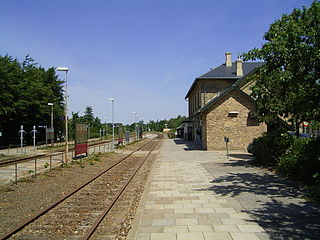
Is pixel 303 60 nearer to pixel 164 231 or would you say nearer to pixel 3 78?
pixel 164 231

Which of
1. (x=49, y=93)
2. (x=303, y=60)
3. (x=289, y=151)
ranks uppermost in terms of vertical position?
(x=49, y=93)

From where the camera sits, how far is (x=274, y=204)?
7.12 meters

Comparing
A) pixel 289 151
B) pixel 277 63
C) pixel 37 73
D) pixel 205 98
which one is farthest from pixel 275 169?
pixel 37 73

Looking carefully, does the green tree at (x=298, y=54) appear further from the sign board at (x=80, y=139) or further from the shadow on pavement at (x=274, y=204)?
Answer: the sign board at (x=80, y=139)

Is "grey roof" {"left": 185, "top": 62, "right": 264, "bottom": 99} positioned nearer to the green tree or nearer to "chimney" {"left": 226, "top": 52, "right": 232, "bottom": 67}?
"chimney" {"left": 226, "top": 52, "right": 232, "bottom": 67}

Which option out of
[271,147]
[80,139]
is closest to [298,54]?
[271,147]

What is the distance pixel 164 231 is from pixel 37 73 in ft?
151

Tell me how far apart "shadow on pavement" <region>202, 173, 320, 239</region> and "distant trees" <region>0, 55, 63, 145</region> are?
32558 millimetres

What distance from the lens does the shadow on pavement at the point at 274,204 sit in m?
5.32

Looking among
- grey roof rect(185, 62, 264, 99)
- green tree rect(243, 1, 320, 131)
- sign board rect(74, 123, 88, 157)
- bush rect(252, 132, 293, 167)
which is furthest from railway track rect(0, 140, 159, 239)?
grey roof rect(185, 62, 264, 99)

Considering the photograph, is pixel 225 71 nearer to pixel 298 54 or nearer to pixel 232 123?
pixel 232 123

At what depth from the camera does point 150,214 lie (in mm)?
6477

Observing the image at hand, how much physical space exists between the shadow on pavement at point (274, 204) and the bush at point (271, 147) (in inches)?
77.2

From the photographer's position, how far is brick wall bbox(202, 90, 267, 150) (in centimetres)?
2486
